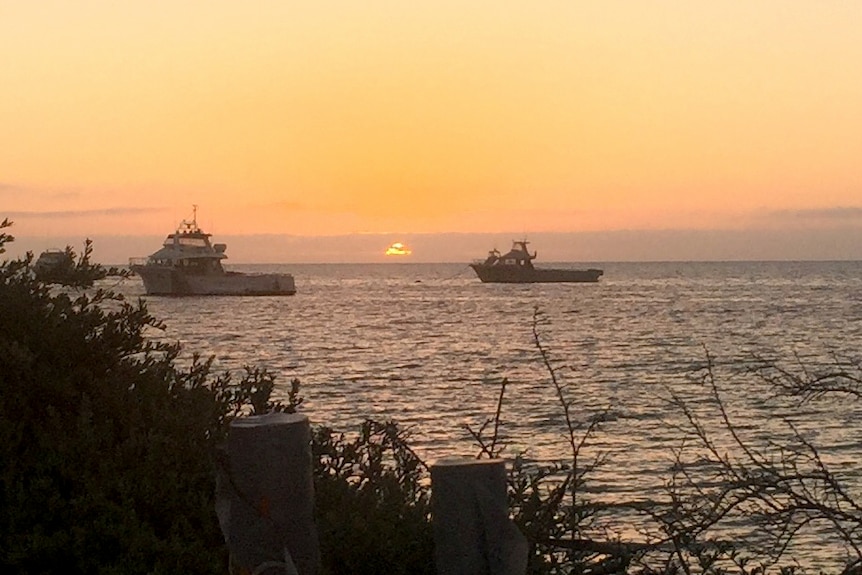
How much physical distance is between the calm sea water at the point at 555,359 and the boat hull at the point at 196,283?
1808 mm

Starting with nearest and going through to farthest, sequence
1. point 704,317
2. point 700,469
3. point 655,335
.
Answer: point 700,469, point 655,335, point 704,317

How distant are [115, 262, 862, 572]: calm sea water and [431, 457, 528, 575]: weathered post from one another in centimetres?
402

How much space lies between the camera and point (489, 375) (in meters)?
40.1

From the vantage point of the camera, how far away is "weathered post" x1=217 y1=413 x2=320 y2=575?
3084 mm

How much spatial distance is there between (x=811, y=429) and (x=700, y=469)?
6166mm

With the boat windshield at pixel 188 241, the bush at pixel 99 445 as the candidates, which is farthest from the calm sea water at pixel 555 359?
the boat windshield at pixel 188 241

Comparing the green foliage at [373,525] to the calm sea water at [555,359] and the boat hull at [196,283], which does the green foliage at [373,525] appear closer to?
the calm sea water at [555,359]

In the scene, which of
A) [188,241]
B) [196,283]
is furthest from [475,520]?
[196,283]

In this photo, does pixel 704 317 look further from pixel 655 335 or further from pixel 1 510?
pixel 1 510

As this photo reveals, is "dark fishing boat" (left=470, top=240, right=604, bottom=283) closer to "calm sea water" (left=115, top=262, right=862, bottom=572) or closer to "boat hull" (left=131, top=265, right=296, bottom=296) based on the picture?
"calm sea water" (left=115, top=262, right=862, bottom=572)

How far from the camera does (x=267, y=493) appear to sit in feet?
10.2

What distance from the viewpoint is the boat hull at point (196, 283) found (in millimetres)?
102312

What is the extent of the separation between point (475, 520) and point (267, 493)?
2.08 feet

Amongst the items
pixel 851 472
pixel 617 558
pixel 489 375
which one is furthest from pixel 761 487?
pixel 489 375
